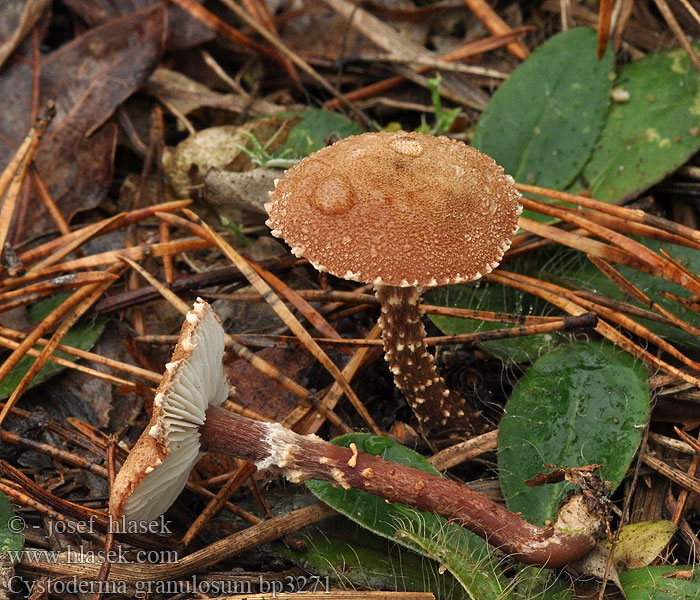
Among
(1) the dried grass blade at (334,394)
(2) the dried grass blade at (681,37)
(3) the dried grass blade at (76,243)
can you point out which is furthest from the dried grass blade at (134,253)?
(2) the dried grass blade at (681,37)

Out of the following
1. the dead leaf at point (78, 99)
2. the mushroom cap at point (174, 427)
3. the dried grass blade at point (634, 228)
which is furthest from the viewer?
the dead leaf at point (78, 99)

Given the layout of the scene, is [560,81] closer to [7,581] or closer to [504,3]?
[504,3]

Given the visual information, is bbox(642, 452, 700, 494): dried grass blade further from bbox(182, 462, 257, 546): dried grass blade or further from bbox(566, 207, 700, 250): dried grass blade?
bbox(182, 462, 257, 546): dried grass blade

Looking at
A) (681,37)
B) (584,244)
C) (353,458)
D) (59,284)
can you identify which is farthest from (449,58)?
(353,458)

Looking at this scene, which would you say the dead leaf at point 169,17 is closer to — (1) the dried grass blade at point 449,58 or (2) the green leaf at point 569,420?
(1) the dried grass blade at point 449,58

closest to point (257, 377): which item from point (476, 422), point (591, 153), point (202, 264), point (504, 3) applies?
point (202, 264)

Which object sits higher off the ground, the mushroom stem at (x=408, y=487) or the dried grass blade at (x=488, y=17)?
the dried grass blade at (x=488, y=17)

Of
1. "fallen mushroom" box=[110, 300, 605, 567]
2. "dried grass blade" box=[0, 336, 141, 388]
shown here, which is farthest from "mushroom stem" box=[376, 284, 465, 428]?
"dried grass blade" box=[0, 336, 141, 388]
